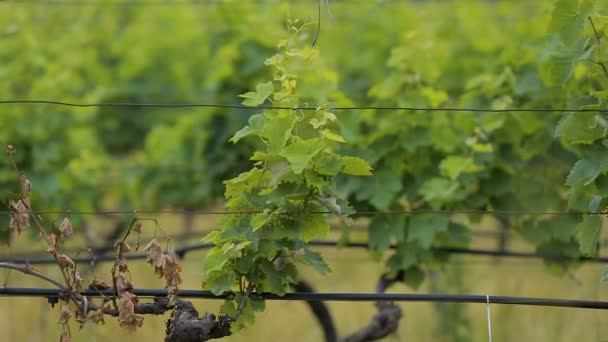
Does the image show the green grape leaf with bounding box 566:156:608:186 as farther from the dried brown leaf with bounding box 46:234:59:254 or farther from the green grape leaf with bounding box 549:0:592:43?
the dried brown leaf with bounding box 46:234:59:254

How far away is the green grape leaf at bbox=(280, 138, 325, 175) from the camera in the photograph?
3.67 meters

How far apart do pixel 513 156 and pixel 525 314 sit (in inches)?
112

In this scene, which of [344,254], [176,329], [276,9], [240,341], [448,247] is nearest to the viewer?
[176,329]

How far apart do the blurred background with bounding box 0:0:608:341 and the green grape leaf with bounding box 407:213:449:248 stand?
0.10 meters

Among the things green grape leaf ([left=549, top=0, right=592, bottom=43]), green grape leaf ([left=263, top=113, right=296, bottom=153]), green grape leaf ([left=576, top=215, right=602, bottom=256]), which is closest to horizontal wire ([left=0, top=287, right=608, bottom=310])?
green grape leaf ([left=576, top=215, right=602, bottom=256])

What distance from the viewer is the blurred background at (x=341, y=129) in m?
5.15

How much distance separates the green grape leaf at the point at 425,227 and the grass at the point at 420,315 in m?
2.02

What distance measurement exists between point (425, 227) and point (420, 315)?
3.34m

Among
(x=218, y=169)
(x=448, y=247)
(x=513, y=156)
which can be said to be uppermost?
(x=218, y=169)

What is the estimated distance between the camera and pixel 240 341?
752 cm

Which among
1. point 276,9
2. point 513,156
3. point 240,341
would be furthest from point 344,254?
point 513,156

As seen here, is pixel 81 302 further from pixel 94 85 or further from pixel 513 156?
pixel 94 85

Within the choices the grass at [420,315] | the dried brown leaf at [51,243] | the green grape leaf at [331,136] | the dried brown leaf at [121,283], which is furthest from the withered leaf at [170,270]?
the grass at [420,315]

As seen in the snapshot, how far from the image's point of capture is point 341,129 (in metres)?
A: 5.15
